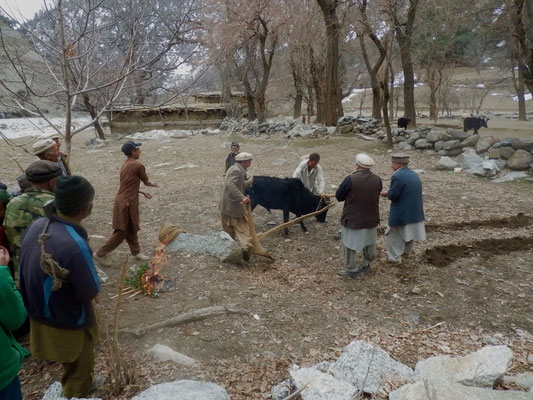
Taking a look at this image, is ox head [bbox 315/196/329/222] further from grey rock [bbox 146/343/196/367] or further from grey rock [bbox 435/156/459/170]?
grey rock [bbox 435/156/459/170]

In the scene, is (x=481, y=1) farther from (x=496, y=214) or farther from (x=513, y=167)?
(x=496, y=214)

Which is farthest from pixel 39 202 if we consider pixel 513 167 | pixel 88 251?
pixel 513 167

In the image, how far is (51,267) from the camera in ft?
7.91

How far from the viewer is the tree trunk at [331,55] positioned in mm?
15783

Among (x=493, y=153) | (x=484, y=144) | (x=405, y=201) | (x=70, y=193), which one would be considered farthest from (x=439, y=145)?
(x=70, y=193)

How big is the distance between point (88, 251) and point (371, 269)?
432cm

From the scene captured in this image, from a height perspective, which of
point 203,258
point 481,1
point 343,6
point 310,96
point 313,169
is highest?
point 343,6

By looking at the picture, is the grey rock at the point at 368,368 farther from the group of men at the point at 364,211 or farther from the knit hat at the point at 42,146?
the knit hat at the point at 42,146

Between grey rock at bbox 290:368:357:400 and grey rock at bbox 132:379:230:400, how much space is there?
60 centimetres

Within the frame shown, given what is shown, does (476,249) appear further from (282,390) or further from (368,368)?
(282,390)

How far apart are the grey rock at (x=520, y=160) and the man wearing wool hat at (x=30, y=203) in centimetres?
1165

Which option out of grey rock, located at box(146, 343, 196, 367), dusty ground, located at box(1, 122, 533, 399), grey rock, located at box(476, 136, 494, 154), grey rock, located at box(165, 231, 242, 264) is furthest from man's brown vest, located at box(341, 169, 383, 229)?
grey rock, located at box(476, 136, 494, 154)

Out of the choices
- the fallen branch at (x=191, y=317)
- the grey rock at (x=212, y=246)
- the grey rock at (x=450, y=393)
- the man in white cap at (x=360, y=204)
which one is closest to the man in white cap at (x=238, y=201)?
the grey rock at (x=212, y=246)

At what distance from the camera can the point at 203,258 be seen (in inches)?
227
